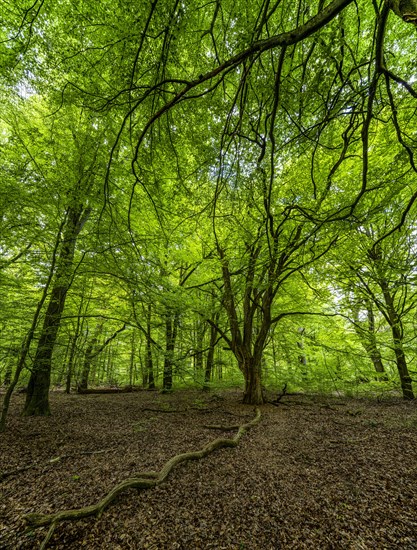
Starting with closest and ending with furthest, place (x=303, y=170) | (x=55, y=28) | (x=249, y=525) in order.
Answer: (x=249, y=525) < (x=55, y=28) < (x=303, y=170)

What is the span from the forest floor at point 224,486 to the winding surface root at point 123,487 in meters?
0.05

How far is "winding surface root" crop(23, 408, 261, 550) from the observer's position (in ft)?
5.48

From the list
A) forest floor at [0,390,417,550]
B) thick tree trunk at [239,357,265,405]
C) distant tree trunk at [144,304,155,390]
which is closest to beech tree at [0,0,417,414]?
thick tree trunk at [239,357,265,405]

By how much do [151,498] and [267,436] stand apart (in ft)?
7.01

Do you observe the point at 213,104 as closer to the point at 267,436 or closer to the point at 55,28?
the point at 55,28

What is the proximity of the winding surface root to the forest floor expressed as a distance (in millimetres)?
52

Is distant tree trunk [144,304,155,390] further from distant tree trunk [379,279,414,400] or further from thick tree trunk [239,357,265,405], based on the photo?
distant tree trunk [379,279,414,400]

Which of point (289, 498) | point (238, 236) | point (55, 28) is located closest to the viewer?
point (289, 498)

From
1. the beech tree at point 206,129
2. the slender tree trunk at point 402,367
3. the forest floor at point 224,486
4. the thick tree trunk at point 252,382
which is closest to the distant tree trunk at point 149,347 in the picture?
the beech tree at point 206,129

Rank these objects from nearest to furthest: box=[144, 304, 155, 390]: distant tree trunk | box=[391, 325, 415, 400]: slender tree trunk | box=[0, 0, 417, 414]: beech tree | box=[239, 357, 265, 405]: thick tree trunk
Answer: box=[0, 0, 417, 414]: beech tree < box=[144, 304, 155, 390]: distant tree trunk < box=[239, 357, 265, 405]: thick tree trunk < box=[391, 325, 415, 400]: slender tree trunk

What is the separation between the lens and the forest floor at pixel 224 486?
161cm

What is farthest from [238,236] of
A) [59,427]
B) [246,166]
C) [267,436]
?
[59,427]

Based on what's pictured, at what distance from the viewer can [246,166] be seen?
319 cm

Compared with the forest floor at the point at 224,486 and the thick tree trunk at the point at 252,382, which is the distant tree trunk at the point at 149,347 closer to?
the forest floor at the point at 224,486
